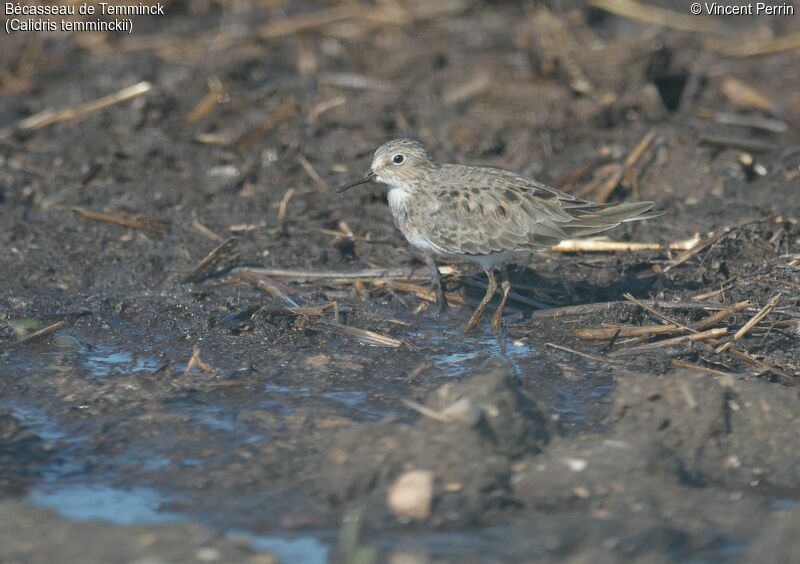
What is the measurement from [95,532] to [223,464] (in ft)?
2.72

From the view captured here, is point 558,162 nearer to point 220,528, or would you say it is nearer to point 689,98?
point 689,98

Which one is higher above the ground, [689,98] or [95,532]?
[689,98]

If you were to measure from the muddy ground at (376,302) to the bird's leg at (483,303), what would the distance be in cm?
17

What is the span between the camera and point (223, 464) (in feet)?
18.7

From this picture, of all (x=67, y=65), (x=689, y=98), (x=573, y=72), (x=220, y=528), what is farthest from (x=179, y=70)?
(x=220, y=528)

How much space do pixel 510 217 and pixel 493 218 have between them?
0.13 metres

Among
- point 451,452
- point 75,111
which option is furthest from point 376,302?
point 75,111

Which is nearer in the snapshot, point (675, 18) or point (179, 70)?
point (179, 70)

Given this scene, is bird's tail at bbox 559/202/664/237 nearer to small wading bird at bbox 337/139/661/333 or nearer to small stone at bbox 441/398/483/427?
small wading bird at bbox 337/139/661/333

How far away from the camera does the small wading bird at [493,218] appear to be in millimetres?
7523

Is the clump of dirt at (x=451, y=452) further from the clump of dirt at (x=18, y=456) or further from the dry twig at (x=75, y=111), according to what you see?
the dry twig at (x=75, y=111)

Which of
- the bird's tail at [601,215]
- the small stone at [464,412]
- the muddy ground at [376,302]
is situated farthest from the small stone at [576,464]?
the bird's tail at [601,215]

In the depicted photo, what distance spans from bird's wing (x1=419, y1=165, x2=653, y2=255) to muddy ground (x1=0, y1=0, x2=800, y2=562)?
541mm

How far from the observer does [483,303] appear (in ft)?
25.1
